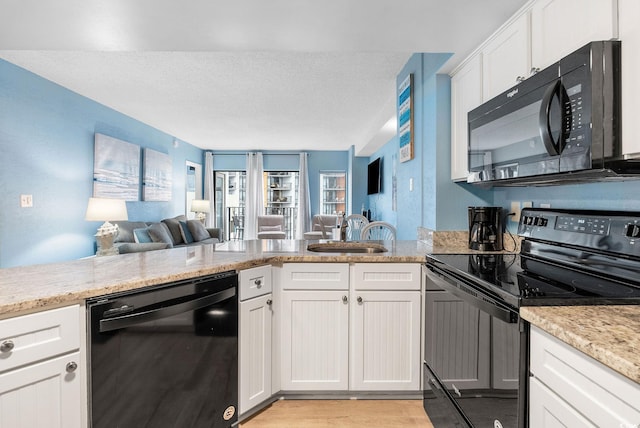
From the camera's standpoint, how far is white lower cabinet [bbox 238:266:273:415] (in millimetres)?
1782

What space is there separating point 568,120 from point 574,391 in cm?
84

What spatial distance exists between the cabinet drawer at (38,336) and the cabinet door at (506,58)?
2.01m

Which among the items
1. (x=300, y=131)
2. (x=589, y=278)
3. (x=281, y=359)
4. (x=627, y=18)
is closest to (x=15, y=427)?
(x=281, y=359)

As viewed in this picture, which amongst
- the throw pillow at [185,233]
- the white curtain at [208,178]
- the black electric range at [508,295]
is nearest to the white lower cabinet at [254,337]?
the black electric range at [508,295]

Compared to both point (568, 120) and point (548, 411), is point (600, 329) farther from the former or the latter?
point (568, 120)

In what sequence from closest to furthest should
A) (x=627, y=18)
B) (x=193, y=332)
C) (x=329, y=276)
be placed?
(x=627, y=18) < (x=193, y=332) < (x=329, y=276)

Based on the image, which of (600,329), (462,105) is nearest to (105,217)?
(462,105)

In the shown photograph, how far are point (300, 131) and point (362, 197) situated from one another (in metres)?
2.42

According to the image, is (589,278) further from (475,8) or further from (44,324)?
(44,324)

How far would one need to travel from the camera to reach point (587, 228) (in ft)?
4.64

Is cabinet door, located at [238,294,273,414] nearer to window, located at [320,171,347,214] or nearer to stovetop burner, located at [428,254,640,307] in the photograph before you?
stovetop burner, located at [428,254,640,307]

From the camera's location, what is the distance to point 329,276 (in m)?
1.98

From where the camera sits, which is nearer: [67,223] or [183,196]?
[67,223]

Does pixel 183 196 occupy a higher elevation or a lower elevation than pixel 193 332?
higher
